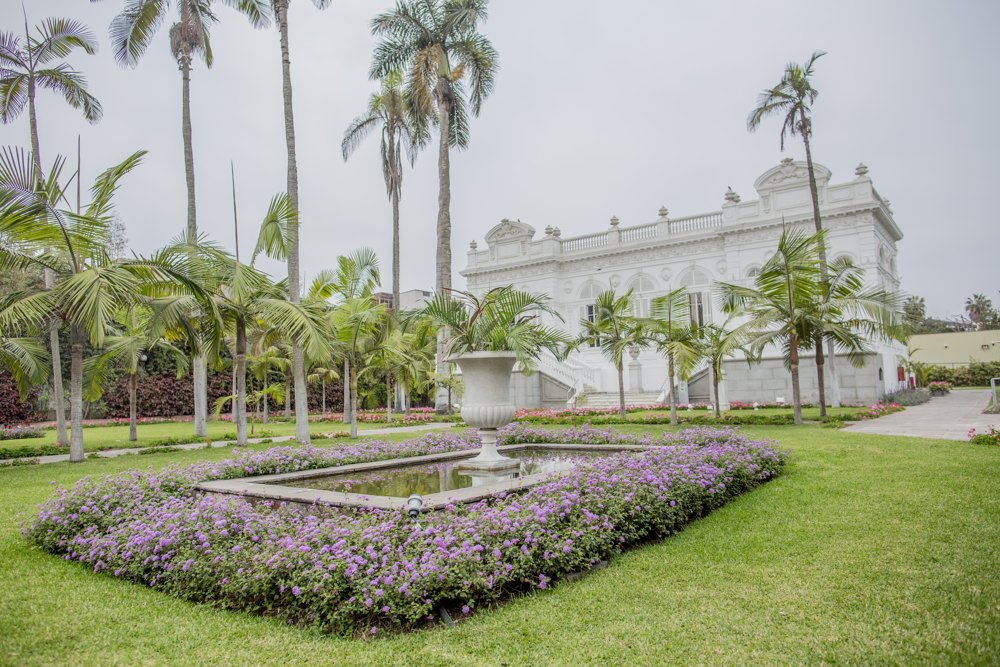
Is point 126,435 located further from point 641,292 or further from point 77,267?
point 641,292

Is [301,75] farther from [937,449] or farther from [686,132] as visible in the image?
[937,449]

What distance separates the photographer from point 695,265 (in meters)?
26.4

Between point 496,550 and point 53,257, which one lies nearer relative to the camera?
point 496,550

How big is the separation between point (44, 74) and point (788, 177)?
77.2 ft

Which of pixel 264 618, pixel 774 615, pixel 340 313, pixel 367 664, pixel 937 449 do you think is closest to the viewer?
pixel 367 664

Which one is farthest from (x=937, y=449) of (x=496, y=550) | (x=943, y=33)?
(x=496, y=550)

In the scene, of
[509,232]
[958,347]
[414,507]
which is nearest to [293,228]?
[414,507]

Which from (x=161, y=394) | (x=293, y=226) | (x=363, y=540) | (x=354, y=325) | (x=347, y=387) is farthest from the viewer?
(x=161, y=394)

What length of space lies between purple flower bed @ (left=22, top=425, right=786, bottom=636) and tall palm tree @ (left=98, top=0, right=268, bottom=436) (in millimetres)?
10369

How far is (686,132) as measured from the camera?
58.4ft

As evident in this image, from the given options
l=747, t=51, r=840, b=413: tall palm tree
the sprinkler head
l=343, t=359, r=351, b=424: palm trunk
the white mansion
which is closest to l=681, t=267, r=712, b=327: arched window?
the white mansion

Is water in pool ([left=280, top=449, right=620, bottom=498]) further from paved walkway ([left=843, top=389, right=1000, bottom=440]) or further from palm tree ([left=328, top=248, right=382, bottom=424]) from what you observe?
palm tree ([left=328, top=248, right=382, bottom=424])

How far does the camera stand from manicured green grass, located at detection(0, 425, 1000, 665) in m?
3.03

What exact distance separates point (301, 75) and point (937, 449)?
1452cm
